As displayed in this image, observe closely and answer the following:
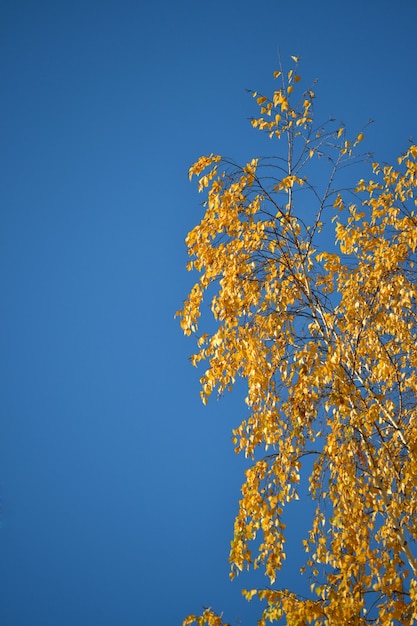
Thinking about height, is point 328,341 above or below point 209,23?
below

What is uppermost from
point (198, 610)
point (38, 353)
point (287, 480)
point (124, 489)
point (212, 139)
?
point (212, 139)

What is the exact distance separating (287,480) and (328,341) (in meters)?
0.64

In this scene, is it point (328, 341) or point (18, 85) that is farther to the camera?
point (18, 85)

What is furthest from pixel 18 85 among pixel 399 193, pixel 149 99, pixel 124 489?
pixel 399 193

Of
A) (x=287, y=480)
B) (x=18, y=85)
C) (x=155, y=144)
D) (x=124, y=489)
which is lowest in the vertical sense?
(x=287, y=480)

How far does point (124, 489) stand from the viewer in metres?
14.6

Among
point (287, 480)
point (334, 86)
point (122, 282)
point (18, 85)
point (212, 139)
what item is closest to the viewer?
point (287, 480)

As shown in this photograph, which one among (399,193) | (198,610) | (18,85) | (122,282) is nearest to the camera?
(399,193)

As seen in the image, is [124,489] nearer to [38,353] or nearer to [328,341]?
[38,353]

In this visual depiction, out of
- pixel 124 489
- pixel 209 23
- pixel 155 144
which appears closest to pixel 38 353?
pixel 124 489

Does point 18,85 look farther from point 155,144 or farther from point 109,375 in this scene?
point 109,375

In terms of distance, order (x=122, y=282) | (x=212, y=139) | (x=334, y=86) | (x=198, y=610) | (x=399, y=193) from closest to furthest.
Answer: (x=399, y=193) < (x=198, y=610) < (x=334, y=86) < (x=212, y=139) < (x=122, y=282)

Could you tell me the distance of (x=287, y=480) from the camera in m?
3.30

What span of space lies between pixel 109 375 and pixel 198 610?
17.4 ft
